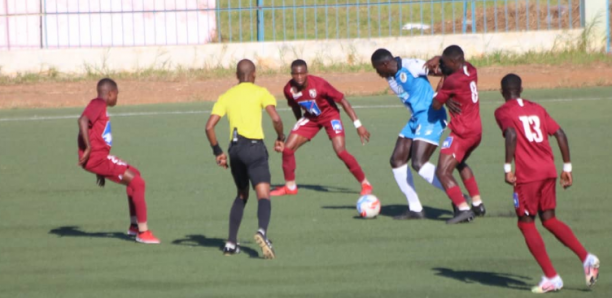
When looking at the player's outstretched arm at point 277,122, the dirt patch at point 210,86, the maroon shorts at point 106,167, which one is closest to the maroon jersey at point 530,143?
the player's outstretched arm at point 277,122

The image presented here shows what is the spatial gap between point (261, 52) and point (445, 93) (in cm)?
1705

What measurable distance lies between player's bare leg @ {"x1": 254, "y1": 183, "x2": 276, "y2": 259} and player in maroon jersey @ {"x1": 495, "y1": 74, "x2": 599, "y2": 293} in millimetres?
2411

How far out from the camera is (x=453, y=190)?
436 inches

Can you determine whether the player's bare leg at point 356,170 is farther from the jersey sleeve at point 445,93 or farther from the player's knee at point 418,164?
the jersey sleeve at point 445,93

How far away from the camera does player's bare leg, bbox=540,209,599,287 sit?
785 cm

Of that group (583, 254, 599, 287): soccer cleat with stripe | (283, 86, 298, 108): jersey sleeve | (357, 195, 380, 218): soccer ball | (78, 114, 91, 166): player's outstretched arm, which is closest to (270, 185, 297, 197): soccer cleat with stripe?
(283, 86, 298, 108): jersey sleeve

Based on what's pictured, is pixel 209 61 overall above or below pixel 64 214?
above

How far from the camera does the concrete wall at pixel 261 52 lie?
90.6ft

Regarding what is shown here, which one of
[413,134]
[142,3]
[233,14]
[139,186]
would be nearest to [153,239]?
[139,186]

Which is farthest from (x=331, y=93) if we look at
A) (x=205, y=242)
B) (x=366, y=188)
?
Result: (x=205, y=242)

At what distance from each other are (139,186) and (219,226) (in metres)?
1.20

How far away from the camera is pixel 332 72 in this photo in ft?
88.6

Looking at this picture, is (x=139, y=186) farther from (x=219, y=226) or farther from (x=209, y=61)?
(x=209, y=61)

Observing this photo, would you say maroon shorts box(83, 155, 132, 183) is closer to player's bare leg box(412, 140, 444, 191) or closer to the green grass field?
the green grass field
